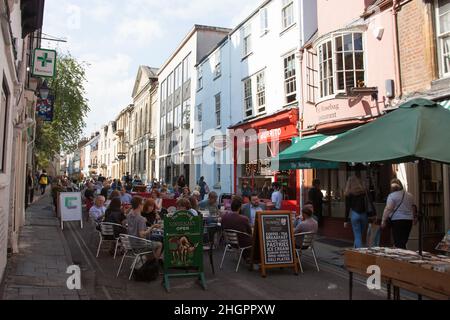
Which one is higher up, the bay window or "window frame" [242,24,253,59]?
"window frame" [242,24,253,59]

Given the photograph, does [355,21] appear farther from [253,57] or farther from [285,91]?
[253,57]

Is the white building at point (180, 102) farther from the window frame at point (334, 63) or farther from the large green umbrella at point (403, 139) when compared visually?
the large green umbrella at point (403, 139)

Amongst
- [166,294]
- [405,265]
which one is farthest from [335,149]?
[166,294]

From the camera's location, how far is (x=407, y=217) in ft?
27.1

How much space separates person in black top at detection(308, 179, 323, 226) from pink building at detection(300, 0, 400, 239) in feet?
1.08

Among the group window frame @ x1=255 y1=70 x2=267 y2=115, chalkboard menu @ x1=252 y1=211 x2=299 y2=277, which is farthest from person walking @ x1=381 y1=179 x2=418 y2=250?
window frame @ x1=255 y1=70 x2=267 y2=115

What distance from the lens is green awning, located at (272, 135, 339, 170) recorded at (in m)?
12.6

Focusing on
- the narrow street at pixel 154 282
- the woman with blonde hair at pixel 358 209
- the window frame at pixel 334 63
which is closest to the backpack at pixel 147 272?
the narrow street at pixel 154 282

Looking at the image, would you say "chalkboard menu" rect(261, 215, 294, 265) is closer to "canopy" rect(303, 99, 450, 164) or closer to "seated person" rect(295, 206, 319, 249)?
"seated person" rect(295, 206, 319, 249)

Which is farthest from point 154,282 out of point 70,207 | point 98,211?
point 70,207

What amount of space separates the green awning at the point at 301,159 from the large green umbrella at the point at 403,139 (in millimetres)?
7005

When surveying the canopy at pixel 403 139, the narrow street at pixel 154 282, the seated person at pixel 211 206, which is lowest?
the narrow street at pixel 154 282

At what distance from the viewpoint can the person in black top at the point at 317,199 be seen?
13.1 metres

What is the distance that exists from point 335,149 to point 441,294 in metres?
2.17
